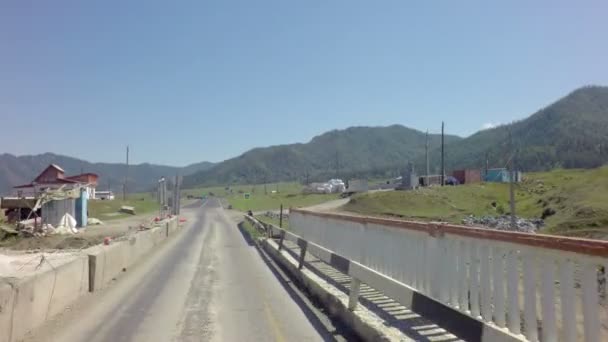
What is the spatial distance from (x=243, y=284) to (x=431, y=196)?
51.4 m

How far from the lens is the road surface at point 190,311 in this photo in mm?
8492

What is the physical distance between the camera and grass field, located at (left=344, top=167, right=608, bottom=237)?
103ft

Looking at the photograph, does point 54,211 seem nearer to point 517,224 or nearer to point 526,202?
point 517,224

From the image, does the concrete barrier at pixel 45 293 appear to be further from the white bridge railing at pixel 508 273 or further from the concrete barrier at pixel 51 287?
the white bridge railing at pixel 508 273

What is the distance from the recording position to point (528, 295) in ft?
16.9

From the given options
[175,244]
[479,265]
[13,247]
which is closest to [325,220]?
[479,265]

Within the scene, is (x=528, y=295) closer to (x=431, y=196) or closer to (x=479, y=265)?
(x=479, y=265)

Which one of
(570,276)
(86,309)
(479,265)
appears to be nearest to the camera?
(570,276)

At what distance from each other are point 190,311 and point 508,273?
643 cm

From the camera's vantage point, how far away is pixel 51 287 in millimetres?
9516

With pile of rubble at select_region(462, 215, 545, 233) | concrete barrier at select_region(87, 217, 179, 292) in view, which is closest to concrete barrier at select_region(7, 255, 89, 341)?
concrete barrier at select_region(87, 217, 179, 292)

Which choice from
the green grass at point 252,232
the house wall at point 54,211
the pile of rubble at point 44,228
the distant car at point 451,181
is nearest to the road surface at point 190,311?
the green grass at point 252,232

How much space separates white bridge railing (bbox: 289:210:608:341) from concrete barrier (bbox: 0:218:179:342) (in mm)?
5502

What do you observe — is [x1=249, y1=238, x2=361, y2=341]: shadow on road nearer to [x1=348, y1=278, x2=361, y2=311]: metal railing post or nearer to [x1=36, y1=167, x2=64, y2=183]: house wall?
[x1=348, y1=278, x2=361, y2=311]: metal railing post
